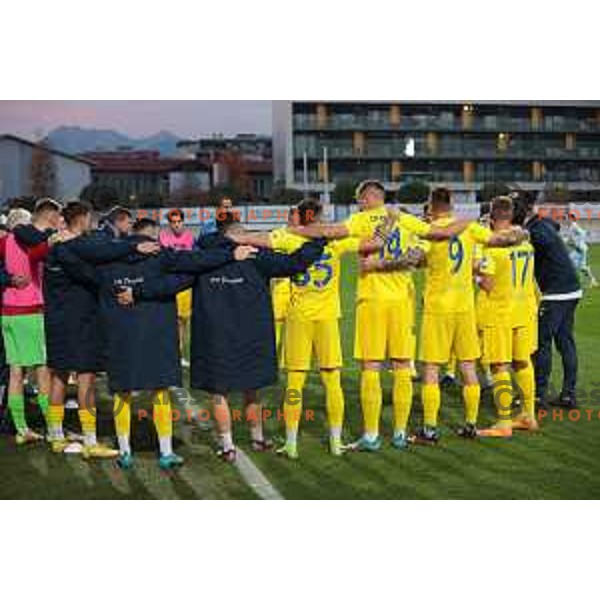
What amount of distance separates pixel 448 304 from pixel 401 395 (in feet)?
2.58

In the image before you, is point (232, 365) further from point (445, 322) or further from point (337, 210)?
point (337, 210)

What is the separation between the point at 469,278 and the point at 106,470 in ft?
10.1

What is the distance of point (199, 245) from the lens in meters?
6.30

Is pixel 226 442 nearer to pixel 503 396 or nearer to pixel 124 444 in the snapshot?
pixel 124 444

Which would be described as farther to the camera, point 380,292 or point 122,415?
point 380,292

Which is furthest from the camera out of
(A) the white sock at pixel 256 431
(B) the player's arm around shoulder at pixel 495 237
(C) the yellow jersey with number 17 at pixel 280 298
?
(C) the yellow jersey with number 17 at pixel 280 298

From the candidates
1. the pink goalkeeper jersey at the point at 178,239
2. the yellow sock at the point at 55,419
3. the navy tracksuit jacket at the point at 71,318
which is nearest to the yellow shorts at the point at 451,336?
the navy tracksuit jacket at the point at 71,318

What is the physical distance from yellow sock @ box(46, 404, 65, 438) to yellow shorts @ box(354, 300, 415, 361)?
2.36 meters

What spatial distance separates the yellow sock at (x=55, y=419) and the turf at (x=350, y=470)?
17cm

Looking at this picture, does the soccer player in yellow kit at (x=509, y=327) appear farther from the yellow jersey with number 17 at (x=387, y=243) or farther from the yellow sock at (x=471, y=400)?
the yellow jersey with number 17 at (x=387, y=243)

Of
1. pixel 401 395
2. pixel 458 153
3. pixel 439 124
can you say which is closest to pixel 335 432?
pixel 401 395

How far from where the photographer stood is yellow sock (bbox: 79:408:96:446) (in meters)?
6.63

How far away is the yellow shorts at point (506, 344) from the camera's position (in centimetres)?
716

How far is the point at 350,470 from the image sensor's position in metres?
6.18
